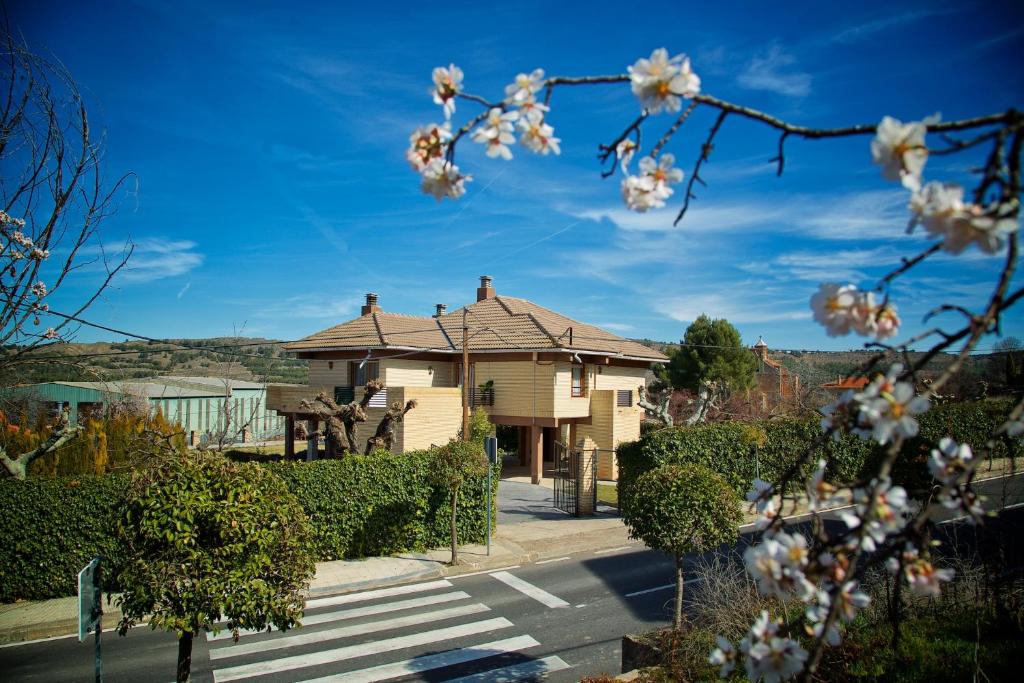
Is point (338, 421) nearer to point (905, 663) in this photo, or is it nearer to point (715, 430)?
point (715, 430)

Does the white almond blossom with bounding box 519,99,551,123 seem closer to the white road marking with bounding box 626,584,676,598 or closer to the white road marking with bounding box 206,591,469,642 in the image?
the white road marking with bounding box 206,591,469,642

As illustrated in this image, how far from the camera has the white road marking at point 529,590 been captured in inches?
453

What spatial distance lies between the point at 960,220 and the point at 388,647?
9606mm

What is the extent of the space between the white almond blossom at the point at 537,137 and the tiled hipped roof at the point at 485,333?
78.0ft

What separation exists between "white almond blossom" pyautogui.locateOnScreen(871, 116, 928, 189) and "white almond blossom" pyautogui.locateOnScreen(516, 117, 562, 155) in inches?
49.6

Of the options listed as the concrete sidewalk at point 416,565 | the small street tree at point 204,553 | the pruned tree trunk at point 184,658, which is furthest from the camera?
the concrete sidewalk at point 416,565

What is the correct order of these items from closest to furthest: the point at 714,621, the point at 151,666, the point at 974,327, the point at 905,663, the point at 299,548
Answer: the point at 974,327
the point at 905,663
the point at 299,548
the point at 714,621
the point at 151,666

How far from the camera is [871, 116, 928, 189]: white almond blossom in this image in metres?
1.95

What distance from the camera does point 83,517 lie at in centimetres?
1146

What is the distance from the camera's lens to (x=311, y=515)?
13.5 meters

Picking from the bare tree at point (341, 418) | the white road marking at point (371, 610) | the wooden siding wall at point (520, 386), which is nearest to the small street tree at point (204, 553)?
the white road marking at point (371, 610)

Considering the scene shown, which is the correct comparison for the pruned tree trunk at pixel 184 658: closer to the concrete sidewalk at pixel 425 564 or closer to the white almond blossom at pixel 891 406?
the concrete sidewalk at pixel 425 564

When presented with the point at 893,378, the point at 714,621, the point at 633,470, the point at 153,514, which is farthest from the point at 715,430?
the point at 893,378

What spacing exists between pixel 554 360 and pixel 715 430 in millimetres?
8499
